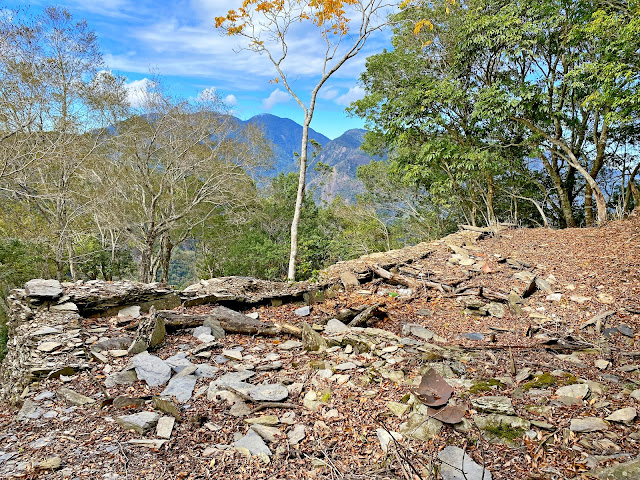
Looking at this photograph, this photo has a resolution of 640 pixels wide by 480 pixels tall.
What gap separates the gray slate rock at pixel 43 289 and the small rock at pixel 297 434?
430 cm

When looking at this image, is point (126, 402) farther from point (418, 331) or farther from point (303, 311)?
point (418, 331)

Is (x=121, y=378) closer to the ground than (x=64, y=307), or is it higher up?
closer to the ground

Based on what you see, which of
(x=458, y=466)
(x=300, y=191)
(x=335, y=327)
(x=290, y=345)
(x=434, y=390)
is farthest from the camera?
(x=300, y=191)

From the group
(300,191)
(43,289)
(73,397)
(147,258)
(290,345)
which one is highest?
(300,191)

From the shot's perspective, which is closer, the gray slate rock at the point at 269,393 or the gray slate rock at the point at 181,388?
the gray slate rock at the point at 269,393

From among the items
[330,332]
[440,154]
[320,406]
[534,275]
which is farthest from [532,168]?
[320,406]

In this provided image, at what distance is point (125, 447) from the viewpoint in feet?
7.61

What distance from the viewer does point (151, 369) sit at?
3.38 meters

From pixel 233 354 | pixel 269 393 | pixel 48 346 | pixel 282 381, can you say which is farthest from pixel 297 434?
pixel 48 346

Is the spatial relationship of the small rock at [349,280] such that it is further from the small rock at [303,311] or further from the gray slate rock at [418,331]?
the gray slate rock at [418,331]

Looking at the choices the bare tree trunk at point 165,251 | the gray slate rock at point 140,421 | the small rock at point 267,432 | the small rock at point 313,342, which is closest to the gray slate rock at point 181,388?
the gray slate rock at point 140,421

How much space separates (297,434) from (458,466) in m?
1.04

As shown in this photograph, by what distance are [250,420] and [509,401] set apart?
6.33 feet

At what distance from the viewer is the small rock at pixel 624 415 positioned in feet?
7.49
